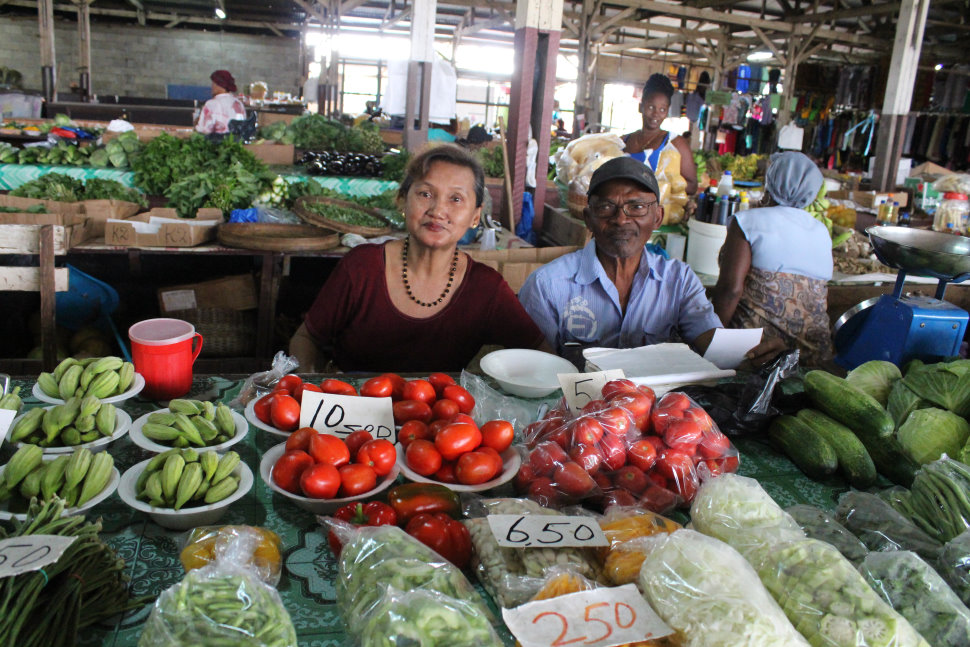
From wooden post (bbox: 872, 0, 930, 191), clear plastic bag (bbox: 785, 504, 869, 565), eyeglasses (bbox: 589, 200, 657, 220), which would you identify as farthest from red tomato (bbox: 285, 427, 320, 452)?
wooden post (bbox: 872, 0, 930, 191)

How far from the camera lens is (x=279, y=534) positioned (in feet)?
4.27

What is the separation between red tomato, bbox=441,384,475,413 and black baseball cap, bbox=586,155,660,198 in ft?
4.06

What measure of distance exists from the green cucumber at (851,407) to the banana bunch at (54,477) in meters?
1.67

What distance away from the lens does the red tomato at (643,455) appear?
1437 millimetres

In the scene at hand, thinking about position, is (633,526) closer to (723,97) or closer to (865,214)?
(865,214)

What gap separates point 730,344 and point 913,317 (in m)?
0.60

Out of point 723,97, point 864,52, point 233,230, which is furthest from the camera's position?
point 864,52

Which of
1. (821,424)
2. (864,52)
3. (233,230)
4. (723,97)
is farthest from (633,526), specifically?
(864,52)

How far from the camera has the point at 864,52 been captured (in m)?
16.8

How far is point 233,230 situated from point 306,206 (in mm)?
687

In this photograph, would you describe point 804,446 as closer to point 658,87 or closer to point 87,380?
point 87,380

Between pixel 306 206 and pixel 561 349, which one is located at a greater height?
pixel 306 206

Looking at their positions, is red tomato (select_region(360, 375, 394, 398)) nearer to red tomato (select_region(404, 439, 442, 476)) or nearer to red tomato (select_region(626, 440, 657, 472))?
red tomato (select_region(404, 439, 442, 476))

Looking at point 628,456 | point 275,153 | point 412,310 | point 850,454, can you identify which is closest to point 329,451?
point 628,456
